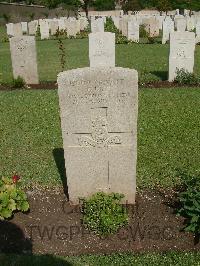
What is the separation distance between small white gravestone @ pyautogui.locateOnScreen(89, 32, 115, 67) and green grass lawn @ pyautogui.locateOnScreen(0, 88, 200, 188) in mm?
1995

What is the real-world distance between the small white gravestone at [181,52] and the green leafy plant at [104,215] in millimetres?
8135

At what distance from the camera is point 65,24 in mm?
30203

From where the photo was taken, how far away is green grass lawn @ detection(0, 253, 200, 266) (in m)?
4.29

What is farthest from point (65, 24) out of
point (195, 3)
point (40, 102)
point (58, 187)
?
point (195, 3)

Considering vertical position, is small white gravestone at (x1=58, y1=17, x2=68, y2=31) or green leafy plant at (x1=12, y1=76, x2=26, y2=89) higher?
small white gravestone at (x1=58, y1=17, x2=68, y2=31)

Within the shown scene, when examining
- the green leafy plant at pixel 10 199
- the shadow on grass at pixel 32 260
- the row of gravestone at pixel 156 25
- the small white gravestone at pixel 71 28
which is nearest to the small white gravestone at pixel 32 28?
the small white gravestone at pixel 71 28

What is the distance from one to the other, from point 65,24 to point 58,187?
2616 cm

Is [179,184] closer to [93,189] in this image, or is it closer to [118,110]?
[93,189]

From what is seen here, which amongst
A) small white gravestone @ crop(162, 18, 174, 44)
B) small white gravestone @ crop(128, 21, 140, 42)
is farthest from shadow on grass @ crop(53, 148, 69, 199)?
small white gravestone @ crop(128, 21, 140, 42)

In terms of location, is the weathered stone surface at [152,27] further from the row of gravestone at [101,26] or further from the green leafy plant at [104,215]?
the green leafy plant at [104,215]

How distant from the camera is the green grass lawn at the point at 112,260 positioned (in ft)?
14.1

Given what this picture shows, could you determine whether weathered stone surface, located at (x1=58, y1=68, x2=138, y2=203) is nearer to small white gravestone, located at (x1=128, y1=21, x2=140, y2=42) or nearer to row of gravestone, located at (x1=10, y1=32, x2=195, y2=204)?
row of gravestone, located at (x1=10, y1=32, x2=195, y2=204)

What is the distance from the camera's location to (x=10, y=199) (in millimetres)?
5008

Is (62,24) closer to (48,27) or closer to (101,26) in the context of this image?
(48,27)
